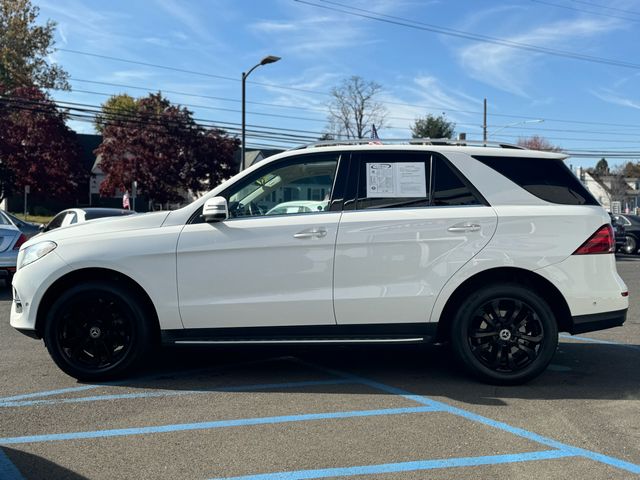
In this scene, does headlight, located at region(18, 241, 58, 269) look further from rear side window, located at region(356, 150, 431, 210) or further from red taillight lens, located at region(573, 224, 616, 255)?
red taillight lens, located at region(573, 224, 616, 255)

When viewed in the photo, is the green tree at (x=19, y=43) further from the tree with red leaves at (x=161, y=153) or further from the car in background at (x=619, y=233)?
the car in background at (x=619, y=233)

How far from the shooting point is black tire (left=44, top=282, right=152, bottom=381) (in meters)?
4.83

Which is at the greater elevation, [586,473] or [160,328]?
[160,328]

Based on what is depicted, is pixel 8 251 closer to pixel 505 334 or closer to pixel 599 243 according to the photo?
pixel 505 334

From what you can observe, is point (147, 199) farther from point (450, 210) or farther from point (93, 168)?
point (450, 210)

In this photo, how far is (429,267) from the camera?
478 cm

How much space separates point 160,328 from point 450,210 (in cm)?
254

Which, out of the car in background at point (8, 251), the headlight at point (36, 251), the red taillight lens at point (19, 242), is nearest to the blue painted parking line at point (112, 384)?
the headlight at point (36, 251)

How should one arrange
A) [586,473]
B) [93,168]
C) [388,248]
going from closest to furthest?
[586,473] → [388,248] → [93,168]

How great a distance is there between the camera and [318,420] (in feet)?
13.6

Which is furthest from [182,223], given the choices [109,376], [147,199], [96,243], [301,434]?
[147,199]

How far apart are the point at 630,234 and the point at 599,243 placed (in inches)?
773

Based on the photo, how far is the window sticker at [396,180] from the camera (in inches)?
195

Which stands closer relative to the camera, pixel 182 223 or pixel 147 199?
pixel 182 223
